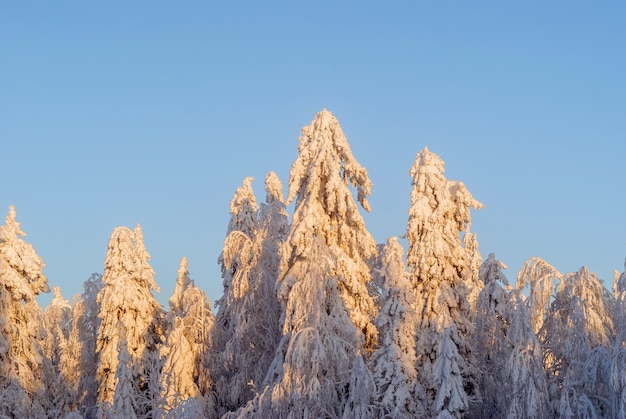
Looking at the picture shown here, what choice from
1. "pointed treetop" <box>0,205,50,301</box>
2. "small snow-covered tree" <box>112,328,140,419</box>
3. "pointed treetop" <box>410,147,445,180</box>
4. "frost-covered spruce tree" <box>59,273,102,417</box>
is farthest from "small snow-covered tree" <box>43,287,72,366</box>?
"pointed treetop" <box>410,147,445,180</box>

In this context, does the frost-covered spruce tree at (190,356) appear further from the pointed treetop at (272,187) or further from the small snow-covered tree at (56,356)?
the small snow-covered tree at (56,356)

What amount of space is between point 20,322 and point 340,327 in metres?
17.1

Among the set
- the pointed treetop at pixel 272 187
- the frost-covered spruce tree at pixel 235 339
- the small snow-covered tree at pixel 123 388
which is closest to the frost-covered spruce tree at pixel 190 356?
the frost-covered spruce tree at pixel 235 339

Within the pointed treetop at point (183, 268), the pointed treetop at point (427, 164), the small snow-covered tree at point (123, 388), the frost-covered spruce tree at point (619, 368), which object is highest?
the pointed treetop at point (183, 268)

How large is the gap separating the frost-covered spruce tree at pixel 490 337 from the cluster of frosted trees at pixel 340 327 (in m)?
0.09

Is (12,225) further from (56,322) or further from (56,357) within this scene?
(56,322)

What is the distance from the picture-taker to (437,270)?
27.0m

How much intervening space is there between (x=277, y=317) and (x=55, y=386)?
16.4m

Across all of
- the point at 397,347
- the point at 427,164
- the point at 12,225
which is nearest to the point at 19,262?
the point at 12,225

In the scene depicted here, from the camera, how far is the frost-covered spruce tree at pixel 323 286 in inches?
977

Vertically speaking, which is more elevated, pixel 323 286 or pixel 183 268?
pixel 183 268

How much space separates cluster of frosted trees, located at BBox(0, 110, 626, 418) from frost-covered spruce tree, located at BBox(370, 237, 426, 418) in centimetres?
6

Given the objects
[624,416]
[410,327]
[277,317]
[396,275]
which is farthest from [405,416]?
[277,317]

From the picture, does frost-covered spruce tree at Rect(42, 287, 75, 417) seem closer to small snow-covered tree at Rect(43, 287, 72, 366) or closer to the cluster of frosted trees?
small snow-covered tree at Rect(43, 287, 72, 366)
